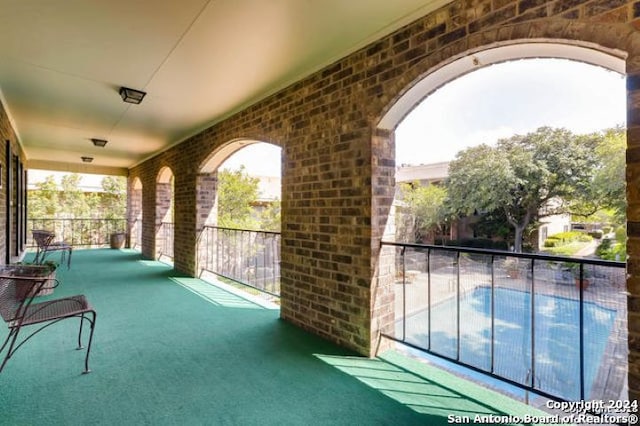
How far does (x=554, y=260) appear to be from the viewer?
5.52 feet

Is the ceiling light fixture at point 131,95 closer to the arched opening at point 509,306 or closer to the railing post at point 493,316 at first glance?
the arched opening at point 509,306

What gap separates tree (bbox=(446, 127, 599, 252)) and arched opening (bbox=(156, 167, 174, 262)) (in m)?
7.79

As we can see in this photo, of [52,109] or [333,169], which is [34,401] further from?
[52,109]

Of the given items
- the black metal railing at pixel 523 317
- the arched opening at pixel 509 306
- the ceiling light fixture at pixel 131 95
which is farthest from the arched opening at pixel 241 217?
the black metal railing at pixel 523 317

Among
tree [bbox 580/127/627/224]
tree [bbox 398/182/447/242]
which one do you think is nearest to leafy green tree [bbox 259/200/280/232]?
tree [bbox 398/182/447/242]

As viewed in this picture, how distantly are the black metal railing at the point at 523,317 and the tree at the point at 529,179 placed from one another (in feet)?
22.8

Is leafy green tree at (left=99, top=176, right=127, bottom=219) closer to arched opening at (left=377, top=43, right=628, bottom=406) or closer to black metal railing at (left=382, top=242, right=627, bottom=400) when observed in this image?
arched opening at (left=377, top=43, right=628, bottom=406)

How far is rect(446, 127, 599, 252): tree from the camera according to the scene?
7.70 m

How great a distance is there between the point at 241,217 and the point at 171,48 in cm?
948

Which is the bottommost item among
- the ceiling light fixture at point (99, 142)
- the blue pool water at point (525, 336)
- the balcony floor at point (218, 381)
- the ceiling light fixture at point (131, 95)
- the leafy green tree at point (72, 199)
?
the balcony floor at point (218, 381)

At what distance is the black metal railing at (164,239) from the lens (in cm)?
730

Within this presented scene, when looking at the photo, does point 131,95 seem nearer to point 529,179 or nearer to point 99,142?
point 99,142

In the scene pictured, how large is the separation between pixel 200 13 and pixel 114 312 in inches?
125

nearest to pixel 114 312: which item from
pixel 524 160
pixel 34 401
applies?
pixel 34 401
